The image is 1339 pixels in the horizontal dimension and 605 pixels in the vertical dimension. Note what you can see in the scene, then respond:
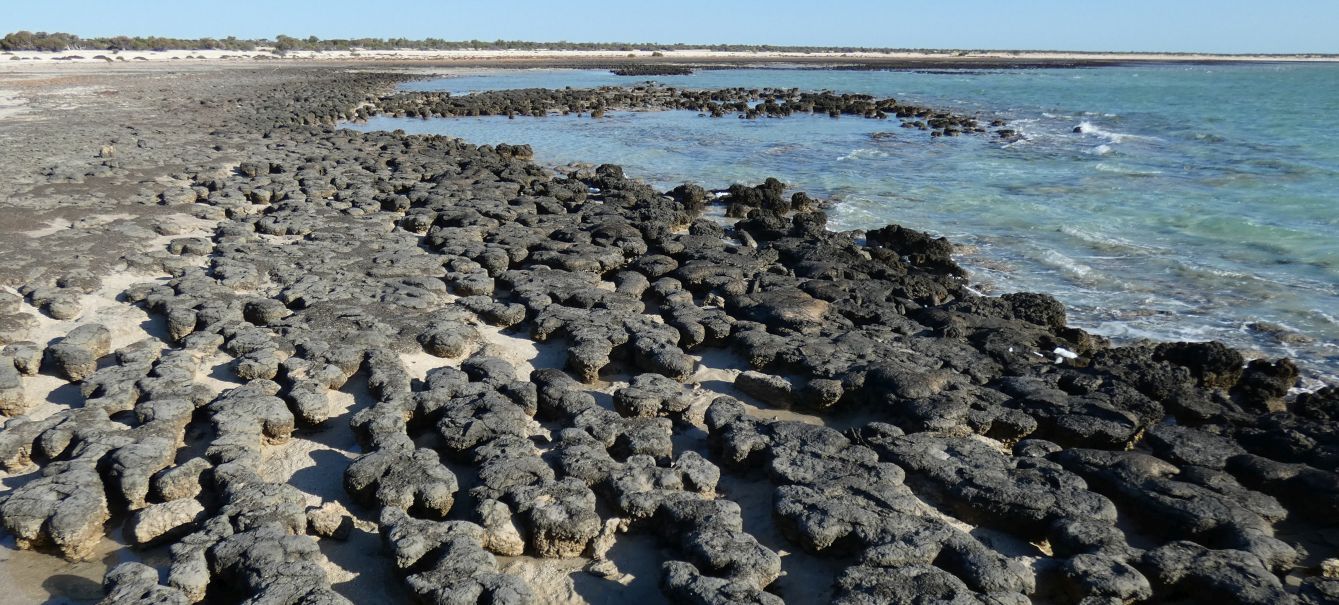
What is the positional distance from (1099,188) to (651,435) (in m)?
16.1

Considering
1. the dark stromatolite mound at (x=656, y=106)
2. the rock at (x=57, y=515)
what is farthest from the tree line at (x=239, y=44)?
the rock at (x=57, y=515)

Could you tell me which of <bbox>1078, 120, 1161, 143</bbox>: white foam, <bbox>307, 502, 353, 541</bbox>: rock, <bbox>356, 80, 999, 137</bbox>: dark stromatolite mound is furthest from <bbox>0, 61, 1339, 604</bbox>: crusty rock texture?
<bbox>356, 80, 999, 137</bbox>: dark stromatolite mound

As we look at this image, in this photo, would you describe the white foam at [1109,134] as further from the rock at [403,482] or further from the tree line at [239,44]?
the tree line at [239,44]

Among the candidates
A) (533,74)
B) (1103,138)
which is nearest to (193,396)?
(1103,138)

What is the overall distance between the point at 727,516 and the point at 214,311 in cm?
576

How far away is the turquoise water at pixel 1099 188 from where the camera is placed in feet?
33.7

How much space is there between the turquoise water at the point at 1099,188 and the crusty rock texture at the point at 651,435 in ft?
7.40

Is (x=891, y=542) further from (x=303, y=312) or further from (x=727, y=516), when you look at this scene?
(x=303, y=312)

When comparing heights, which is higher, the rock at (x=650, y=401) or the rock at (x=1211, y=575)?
the rock at (x=650, y=401)

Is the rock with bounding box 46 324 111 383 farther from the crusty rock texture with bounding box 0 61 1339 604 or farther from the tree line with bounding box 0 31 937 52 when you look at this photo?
the tree line with bounding box 0 31 937 52

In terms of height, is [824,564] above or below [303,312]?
below

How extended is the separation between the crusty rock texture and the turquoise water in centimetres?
226

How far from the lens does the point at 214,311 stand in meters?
7.86

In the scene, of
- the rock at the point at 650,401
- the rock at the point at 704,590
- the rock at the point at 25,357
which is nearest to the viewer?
the rock at the point at 704,590
